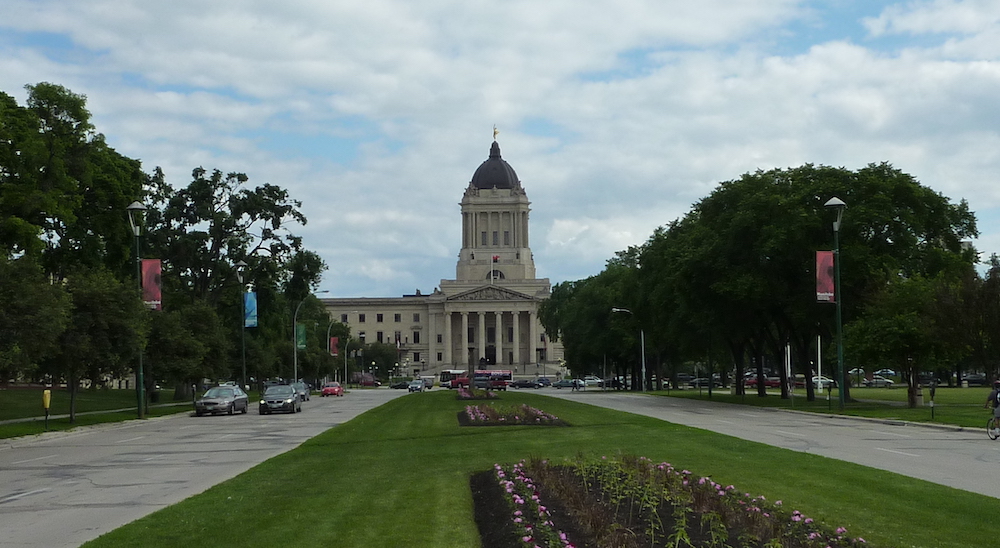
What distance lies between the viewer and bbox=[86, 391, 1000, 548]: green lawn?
39.1 ft

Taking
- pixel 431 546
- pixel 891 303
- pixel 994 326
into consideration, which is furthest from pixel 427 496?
pixel 891 303

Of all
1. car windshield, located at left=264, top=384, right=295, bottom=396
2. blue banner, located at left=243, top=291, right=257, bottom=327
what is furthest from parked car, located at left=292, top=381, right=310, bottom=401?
car windshield, located at left=264, top=384, right=295, bottom=396

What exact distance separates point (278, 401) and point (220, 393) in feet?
10.7

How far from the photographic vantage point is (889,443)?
26875 mm

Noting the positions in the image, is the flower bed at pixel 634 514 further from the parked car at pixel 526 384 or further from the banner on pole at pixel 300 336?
the parked car at pixel 526 384

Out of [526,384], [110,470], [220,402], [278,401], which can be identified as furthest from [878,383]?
[110,470]

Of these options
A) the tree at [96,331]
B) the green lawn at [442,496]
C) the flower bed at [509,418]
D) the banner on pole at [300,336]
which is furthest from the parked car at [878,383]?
the green lawn at [442,496]

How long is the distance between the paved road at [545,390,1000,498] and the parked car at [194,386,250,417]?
23.5 m

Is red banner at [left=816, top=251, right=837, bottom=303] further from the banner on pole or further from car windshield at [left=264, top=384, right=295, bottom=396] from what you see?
the banner on pole

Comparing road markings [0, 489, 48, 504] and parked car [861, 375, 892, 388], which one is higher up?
road markings [0, 489, 48, 504]

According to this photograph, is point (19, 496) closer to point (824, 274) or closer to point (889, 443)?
point (889, 443)

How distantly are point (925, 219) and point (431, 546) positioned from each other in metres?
46.4

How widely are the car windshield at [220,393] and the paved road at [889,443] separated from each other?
24012 millimetres

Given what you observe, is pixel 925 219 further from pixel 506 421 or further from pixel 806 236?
pixel 506 421
